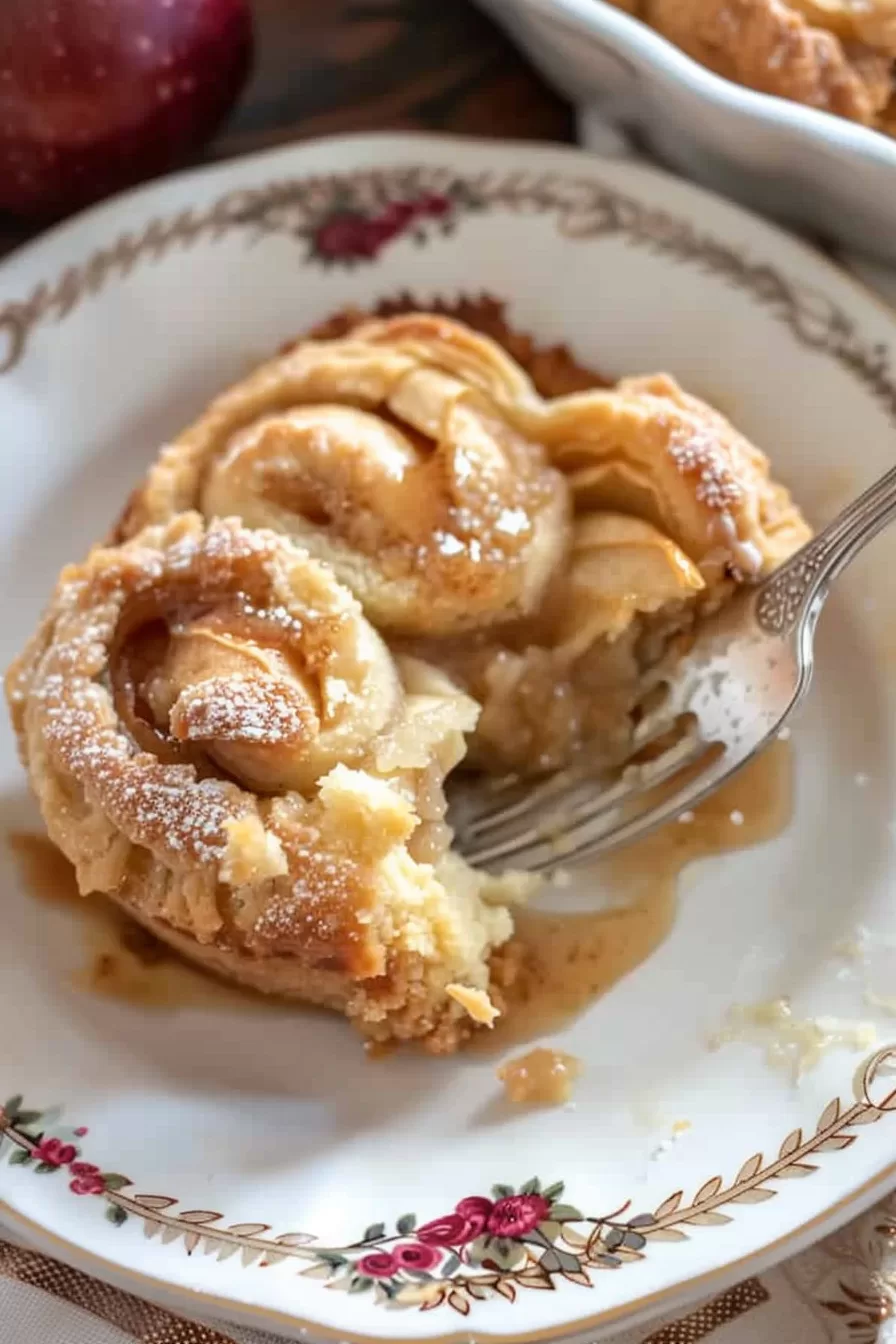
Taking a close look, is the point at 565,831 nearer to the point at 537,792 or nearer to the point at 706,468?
the point at 537,792

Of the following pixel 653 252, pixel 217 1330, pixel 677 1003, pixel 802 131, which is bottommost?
pixel 217 1330

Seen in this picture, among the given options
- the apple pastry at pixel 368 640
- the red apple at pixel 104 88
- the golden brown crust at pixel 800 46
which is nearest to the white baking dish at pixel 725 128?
the golden brown crust at pixel 800 46

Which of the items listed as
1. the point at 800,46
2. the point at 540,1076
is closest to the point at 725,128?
the point at 800,46

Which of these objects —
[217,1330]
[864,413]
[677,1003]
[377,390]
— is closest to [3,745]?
[377,390]

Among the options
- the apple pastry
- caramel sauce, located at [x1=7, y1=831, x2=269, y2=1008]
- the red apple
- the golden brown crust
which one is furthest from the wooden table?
caramel sauce, located at [x1=7, y1=831, x2=269, y2=1008]

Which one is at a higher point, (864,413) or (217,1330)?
(864,413)

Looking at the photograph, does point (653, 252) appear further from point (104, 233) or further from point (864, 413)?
point (104, 233)

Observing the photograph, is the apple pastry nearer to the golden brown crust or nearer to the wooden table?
the golden brown crust
